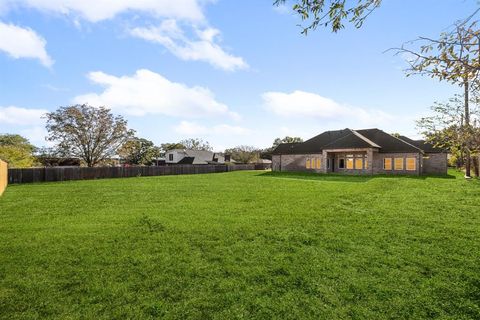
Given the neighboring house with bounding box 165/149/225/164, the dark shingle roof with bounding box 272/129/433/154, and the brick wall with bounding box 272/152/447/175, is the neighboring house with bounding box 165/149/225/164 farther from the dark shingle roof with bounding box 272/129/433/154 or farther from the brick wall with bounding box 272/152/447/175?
the brick wall with bounding box 272/152/447/175

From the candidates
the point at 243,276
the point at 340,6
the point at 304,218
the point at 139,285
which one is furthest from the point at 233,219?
the point at 340,6

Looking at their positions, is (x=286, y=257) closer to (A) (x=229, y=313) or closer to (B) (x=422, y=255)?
(A) (x=229, y=313)

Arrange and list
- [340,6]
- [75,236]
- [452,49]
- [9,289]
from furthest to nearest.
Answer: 1. [75,236]
2. [9,289]
3. [340,6]
4. [452,49]

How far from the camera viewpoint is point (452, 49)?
3.39m

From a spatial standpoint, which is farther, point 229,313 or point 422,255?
point 422,255

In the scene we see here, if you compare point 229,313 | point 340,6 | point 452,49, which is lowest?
point 229,313

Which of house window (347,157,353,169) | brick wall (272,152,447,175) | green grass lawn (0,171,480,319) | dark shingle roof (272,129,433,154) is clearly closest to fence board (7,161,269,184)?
dark shingle roof (272,129,433,154)

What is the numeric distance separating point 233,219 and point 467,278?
534 centimetres

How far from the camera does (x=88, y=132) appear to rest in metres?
35.9

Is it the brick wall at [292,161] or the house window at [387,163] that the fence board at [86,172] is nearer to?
the brick wall at [292,161]

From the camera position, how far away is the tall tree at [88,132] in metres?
34.7

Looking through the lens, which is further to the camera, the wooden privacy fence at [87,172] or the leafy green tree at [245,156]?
the leafy green tree at [245,156]

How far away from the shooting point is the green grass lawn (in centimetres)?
356

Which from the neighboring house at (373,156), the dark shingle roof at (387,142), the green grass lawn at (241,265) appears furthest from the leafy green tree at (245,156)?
the green grass lawn at (241,265)
